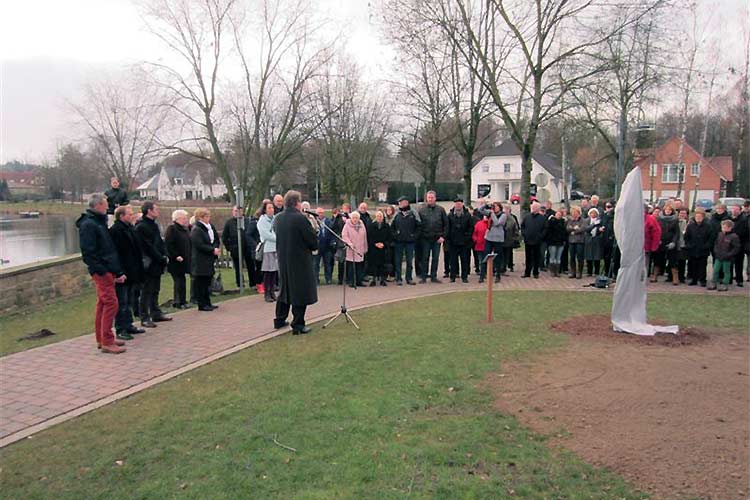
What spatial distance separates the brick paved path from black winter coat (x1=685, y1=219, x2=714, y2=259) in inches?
302

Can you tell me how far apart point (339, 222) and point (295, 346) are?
5.86m

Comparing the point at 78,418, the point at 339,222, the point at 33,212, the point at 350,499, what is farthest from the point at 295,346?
the point at 33,212

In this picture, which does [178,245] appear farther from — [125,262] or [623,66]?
[623,66]

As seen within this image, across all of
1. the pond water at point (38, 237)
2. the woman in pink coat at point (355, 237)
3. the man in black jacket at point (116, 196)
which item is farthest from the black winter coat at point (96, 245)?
the pond water at point (38, 237)

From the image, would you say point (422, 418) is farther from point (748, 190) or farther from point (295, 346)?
point (748, 190)

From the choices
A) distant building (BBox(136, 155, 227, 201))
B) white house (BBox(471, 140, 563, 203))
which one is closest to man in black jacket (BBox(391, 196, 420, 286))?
white house (BBox(471, 140, 563, 203))

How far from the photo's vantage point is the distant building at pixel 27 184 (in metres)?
36.6

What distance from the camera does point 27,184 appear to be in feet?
138

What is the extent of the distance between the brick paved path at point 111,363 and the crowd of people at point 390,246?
566mm

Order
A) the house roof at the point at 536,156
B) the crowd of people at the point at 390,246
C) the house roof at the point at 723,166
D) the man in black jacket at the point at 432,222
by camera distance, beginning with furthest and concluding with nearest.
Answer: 1. the house roof at the point at 536,156
2. the house roof at the point at 723,166
3. the man in black jacket at the point at 432,222
4. the crowd of people at the point at 390,246

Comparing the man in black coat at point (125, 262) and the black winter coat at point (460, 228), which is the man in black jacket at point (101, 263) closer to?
the man in black coat at point (125, 262)

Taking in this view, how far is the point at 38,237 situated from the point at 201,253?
26.2 m

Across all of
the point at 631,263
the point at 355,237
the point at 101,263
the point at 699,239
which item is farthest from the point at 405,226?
the point at 101,263

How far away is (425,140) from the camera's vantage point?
36594 millimetres
